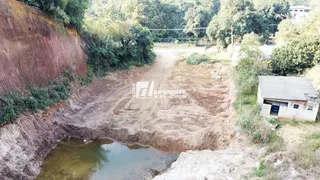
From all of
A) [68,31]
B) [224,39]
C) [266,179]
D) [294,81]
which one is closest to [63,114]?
[68,31]

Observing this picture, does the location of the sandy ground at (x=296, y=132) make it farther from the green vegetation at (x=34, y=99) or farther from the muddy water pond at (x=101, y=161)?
the green vegetation at (x=34, y=99)

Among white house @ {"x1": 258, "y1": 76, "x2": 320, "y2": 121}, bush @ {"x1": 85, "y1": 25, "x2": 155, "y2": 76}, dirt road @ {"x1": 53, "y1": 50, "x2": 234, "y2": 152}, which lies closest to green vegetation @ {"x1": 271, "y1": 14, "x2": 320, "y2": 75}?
dirt road @ {"x1": 53, "y1": 50, "x2": 234, "y2": 152}

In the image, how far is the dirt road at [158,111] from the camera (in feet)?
42.8

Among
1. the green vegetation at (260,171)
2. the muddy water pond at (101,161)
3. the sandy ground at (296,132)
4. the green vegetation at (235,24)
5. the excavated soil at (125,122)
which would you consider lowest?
the muddy water pond at (101,161)

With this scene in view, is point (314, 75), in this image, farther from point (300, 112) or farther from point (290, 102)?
point (290, 102)

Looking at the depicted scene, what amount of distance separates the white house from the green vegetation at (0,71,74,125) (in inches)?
475

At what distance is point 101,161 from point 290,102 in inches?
398

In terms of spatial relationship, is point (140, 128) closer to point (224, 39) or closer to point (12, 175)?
point (12, 175)

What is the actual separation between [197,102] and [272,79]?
204 inches

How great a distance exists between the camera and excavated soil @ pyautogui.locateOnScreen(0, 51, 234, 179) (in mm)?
11109

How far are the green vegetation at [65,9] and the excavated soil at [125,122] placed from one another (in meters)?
5.09

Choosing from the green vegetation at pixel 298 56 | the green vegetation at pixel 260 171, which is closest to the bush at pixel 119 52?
the green vegetation at pixel 298 56

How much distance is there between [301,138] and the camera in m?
11.1

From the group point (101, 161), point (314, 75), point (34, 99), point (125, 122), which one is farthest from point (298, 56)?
point (34, 99)
